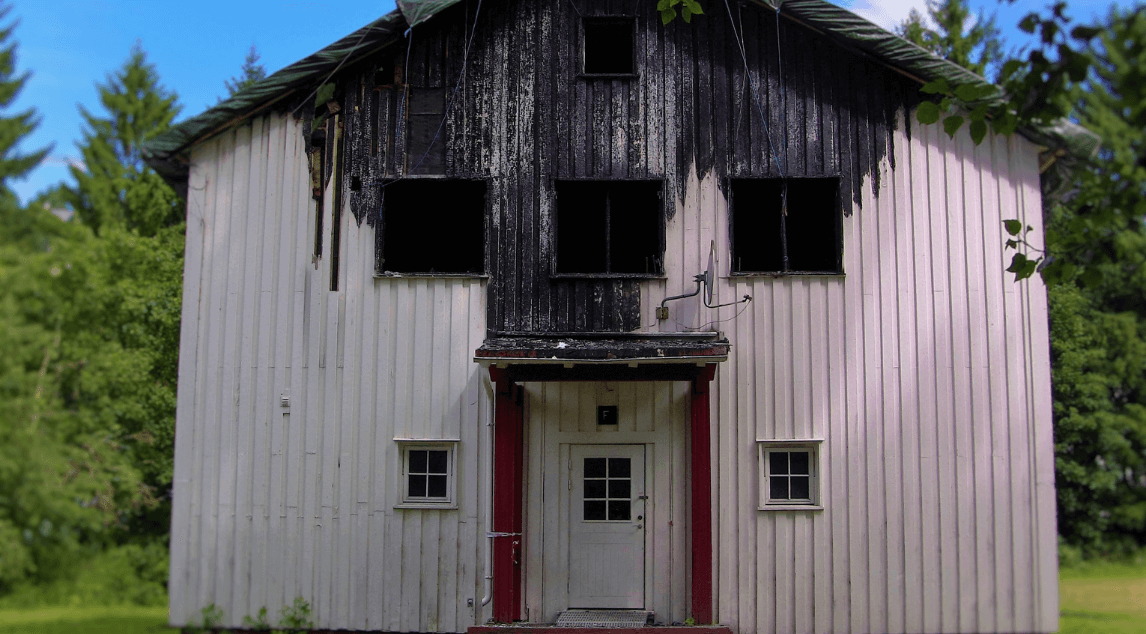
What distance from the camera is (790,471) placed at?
9.81 metres

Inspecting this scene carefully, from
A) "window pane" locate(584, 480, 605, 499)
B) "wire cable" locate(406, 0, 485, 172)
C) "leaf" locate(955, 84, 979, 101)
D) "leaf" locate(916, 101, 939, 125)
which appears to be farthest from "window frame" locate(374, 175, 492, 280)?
"leaf" locate(955, 84, 979, 101)

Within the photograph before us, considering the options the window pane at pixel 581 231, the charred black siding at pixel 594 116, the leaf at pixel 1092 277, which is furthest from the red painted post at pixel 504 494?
the leaf at pixel 1092 277

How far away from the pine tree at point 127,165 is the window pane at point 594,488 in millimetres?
12725

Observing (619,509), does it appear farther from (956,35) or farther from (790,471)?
(956,35)

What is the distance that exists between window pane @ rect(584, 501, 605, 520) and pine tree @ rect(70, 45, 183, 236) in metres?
12.8

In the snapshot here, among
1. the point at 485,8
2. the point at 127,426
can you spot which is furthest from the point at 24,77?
the point at 485,8

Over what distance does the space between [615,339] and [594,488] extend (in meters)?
1.70

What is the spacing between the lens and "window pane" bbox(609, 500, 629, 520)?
9.83 m

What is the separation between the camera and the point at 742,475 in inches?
382

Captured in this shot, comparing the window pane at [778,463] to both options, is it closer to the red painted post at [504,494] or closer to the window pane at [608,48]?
the red painted post at [504,494]

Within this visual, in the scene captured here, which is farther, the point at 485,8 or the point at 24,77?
the point at 24,77

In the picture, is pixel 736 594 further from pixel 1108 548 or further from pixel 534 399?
pixel 1108 548

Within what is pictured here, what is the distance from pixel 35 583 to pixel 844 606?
12.5 meters

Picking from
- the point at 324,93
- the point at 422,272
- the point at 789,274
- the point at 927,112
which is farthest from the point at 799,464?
the point at 324,93
